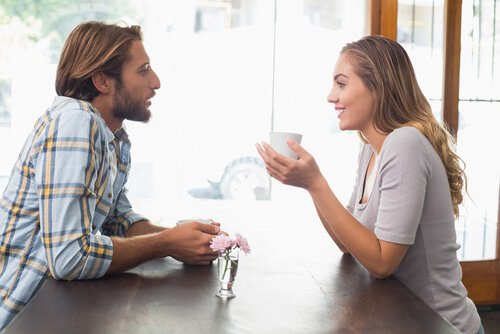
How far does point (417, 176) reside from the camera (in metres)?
1.56

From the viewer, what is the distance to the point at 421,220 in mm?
1640

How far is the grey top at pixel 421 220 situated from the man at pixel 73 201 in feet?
1.46

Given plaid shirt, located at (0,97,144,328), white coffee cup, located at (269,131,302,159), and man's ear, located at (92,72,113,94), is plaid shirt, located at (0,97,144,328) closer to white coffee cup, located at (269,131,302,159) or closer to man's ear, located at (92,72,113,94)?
man's ear, located at (92,72,113,94)

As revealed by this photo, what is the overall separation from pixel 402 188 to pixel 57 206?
81 centimetres

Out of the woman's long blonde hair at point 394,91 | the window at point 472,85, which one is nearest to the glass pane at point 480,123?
the window at point 472,85

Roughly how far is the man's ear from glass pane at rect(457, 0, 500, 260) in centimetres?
245

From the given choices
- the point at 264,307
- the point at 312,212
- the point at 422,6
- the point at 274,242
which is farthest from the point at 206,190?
the point at 264,307

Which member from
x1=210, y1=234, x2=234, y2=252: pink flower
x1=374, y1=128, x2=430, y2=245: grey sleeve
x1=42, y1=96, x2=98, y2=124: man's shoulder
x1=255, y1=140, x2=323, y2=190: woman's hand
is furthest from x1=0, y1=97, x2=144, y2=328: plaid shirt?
x1=374, y1=128, x2=430, y2=245: grey sleeve

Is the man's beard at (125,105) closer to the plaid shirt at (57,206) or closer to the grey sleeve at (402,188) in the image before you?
the plaid shirt at (57,206)

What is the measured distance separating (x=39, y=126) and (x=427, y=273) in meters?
1.04

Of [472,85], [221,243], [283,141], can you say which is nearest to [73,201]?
[221,243]

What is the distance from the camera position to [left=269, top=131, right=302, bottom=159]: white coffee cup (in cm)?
159

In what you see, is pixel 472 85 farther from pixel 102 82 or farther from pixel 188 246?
pixel 188 246

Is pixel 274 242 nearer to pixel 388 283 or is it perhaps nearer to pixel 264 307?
pixel 388 283
